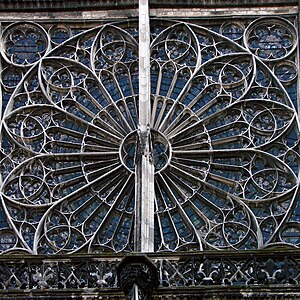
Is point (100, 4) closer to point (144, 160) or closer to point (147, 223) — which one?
point (144, 160)

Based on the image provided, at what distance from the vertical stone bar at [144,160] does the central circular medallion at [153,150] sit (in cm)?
31

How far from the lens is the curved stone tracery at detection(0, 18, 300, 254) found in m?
25.6

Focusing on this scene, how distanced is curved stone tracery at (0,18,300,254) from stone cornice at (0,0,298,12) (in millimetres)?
324

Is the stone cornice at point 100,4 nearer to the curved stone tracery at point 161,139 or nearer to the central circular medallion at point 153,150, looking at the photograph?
the curved stone tracery at point 161,139

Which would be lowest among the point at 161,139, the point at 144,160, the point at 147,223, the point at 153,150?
the point at 147,223

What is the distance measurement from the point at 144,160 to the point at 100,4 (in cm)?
347

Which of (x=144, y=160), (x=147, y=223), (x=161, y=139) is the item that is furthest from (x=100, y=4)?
(x=147, y=223)

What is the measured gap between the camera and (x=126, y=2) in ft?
90.6

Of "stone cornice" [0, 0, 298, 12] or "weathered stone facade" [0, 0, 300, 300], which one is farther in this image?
"stone cornice" [0, 0, 298, 12]

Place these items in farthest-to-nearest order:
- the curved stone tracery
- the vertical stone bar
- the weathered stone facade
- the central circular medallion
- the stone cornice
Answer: the stone cornice, the central circular medallion, the curved stone tracery, the vertical stone bar, the weathered stone facade

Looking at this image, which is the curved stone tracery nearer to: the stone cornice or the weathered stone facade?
the weathered stone facade

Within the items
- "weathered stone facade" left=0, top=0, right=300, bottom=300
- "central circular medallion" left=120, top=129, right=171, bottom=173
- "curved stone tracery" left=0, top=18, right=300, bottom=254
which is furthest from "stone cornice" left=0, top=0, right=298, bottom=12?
"central circular medallion" left=120, top=129, right=171, bottom=173

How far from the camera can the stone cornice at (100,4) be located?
27578 millimetres

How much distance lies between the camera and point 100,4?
27.7 m
